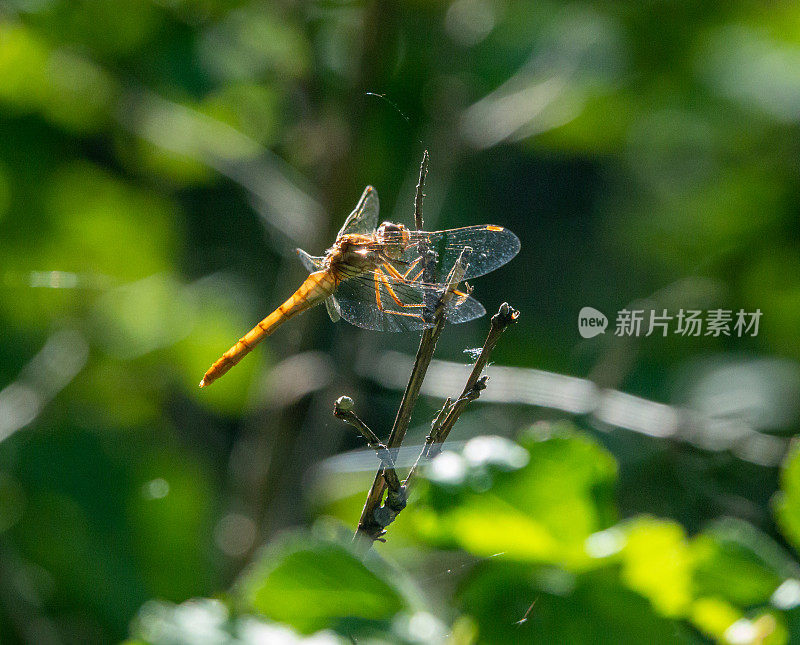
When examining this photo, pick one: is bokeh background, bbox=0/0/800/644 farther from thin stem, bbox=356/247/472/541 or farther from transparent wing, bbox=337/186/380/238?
thin stem, bbox=356/247/472/541

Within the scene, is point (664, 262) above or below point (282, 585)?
above

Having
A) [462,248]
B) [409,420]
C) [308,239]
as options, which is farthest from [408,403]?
[308,239]

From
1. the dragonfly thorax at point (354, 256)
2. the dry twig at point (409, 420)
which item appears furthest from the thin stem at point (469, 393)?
the dragonfly thorax at point (354, 256)

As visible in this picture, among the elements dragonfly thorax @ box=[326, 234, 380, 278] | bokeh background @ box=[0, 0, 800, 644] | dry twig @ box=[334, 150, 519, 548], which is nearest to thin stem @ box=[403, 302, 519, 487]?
dry twig @ box=[334, 150, 519, 548]

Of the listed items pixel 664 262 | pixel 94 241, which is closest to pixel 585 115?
pixel 664 262

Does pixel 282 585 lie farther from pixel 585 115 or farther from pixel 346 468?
pixel 585 115

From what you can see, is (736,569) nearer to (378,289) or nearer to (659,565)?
(659,565)

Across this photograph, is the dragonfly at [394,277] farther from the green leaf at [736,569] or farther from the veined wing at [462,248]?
the green leaf at [736,569]
